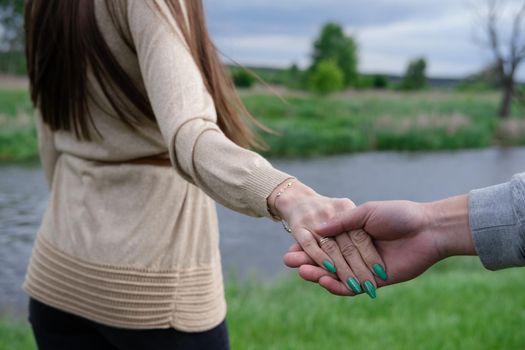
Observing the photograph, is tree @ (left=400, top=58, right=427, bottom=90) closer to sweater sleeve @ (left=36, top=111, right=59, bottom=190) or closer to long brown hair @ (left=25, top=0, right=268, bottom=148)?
sweater sleeve @ (left=36, top=111, right=59, bottom=190)

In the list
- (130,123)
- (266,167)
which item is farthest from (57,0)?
(266,167)

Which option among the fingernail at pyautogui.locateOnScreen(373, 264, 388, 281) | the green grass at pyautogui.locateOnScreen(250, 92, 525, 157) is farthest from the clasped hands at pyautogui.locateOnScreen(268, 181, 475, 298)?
the green grass at pyautogui.locateOnScreen(250, 92, 525, 157)

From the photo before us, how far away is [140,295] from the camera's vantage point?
1508 millimetres

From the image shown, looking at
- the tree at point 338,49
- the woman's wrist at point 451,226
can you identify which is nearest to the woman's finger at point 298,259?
the woman's wrist at point 451,226

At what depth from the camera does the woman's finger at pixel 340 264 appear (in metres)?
1.30

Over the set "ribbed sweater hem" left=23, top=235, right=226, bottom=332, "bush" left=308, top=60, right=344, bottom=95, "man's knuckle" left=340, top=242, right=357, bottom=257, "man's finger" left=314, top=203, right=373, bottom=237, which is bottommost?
"bush" left=308, top=60, right=344, bottom=95

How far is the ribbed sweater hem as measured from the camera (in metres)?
1.51

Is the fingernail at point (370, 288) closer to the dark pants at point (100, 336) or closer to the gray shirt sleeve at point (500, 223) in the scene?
the gray shirt sleeve at point (500, 223)

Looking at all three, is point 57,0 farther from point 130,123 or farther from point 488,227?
point 488,227

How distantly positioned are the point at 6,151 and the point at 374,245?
9.26 metres

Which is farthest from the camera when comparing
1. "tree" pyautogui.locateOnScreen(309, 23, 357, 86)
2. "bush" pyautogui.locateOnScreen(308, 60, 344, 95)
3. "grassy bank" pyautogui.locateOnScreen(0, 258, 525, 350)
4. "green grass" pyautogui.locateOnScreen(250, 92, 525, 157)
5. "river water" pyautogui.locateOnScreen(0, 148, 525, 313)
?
"tree" pyautogui.locateOnScreen(309, 23, 357, 86)

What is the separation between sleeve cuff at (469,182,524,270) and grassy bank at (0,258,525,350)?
2404 mm

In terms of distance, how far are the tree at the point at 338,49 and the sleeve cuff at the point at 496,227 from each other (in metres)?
30.4

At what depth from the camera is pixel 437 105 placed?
2114 cm
